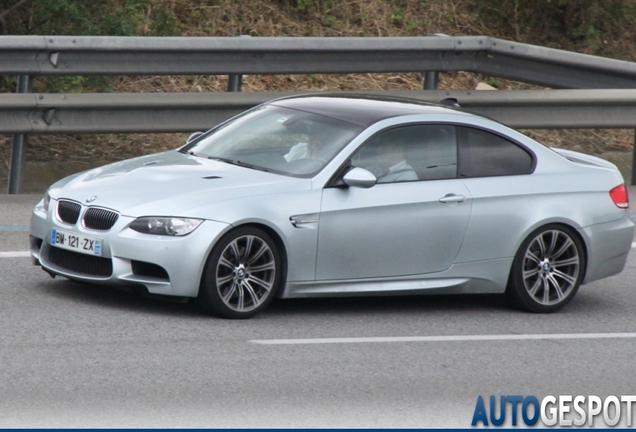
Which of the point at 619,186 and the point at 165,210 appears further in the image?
the point at 619,186

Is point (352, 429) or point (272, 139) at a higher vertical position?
point (272, 139)

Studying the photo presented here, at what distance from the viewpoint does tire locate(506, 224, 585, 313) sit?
8.93m

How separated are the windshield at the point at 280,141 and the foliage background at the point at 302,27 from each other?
425 centimetres

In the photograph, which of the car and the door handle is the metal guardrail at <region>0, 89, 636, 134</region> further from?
the door handle

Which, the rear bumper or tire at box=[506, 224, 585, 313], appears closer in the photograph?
tire at box=[506, 224, 585, 313]

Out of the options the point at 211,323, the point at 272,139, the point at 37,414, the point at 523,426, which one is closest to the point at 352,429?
the point at 523,426

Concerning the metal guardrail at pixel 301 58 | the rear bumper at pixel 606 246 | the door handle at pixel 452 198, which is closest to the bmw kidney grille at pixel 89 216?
the door handle at pixel 452 198

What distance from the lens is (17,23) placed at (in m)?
14.1

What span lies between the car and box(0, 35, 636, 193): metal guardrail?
9.15 feet

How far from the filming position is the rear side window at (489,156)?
8.93 m

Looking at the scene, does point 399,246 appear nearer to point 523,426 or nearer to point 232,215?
point 232,215

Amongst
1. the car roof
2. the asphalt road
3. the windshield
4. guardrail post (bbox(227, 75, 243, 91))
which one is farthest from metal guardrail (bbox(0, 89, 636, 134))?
the asphalt road

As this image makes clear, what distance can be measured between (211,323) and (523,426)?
2291 mm

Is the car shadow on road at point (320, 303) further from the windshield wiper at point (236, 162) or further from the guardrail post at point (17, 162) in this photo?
the guardrail post at point (17, 162)
